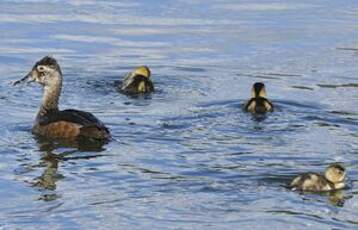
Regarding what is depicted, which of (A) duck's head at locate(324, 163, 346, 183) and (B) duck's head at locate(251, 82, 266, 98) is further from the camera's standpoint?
(B) duck's head at locate(251, 82, 266, 98)

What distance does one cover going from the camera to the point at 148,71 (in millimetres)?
15867

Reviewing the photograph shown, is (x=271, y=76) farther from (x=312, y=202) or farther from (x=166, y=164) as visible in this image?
(x=312, y=202)

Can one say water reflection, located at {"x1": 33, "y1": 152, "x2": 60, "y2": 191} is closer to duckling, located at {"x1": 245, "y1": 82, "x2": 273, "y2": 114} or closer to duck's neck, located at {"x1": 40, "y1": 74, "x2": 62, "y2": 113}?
duck's neck, located at {"x1": 40, "y1": 74, "x2": 62, "y2": 113}

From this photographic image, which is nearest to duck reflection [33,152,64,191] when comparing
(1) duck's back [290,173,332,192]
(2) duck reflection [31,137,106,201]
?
(2) duck reflection [31,137,106,201]

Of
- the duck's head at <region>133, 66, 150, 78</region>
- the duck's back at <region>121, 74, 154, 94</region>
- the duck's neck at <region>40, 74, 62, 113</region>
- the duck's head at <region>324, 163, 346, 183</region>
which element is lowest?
the duck's head at <region>324, 163, 346, 183</region>

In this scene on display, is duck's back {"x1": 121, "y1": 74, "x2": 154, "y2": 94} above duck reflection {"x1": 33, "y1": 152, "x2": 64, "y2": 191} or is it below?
above

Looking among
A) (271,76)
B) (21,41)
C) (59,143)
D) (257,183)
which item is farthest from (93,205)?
(21,41)

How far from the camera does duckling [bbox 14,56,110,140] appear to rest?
517 inches

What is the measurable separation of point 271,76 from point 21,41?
144 inches

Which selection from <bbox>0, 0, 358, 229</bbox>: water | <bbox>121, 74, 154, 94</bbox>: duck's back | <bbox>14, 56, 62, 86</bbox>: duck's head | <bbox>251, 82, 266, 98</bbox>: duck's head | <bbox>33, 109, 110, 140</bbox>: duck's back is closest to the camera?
<bbox>0, 0, 358, 229</bbox>: water

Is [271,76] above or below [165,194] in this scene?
above

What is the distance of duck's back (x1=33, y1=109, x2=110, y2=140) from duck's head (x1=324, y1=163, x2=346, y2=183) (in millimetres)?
2860

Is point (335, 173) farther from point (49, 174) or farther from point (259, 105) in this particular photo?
point (259, 105)

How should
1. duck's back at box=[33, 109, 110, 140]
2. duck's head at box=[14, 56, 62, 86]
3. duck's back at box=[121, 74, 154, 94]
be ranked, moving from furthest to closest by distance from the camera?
1. duck's back at box=[121, 74, 154, 94]
2. duck's head at box=[14, 56, 62, 86]
3. duck's back at box=[33, 109, 110, 140]
